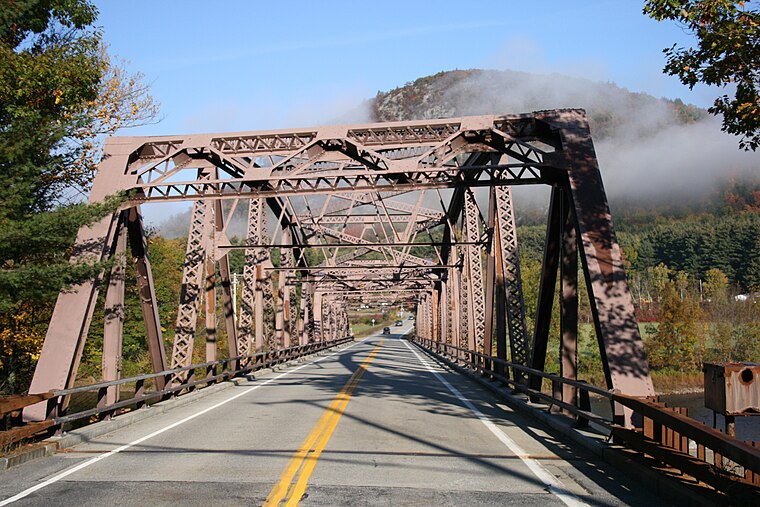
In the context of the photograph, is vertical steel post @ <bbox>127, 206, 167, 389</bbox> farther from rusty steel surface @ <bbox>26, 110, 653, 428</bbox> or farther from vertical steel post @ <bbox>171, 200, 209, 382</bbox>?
vertical steel post @ <bbox>171, 200, 209, 382</bbox>

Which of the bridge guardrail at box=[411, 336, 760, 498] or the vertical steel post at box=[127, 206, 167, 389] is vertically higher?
the vertical steel post at box=[127, 206, 167, 389]

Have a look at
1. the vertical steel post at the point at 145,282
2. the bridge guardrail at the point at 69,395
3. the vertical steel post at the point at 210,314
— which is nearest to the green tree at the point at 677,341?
the bridge guardrail at the point at 69,395

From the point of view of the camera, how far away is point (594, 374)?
59062 millimetres

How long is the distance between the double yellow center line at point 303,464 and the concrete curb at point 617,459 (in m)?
3.62

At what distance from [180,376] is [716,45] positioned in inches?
553

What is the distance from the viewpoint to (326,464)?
877cm

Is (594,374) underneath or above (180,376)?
underneath

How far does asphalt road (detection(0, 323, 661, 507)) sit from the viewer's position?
7066mm

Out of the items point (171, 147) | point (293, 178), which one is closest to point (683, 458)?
point (293, 178)

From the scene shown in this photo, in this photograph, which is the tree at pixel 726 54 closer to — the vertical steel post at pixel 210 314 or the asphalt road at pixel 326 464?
the asphalt road at pixel 326 464

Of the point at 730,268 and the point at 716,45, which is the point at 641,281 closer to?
the point at 730,268

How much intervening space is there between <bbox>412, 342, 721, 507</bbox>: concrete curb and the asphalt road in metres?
0.19

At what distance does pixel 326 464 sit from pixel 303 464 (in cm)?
29

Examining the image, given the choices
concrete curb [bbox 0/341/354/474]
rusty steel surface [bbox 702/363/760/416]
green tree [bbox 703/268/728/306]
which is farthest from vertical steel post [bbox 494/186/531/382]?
green tree [bbox 703/268/728/306]
